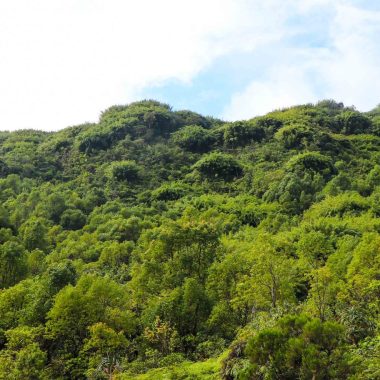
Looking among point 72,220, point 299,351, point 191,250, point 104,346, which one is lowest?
point 104,346

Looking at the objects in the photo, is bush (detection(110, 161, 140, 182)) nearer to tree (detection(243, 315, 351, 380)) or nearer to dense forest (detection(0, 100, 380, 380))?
dense forest (detection(0, 100, 380, 380))

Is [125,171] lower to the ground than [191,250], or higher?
higher

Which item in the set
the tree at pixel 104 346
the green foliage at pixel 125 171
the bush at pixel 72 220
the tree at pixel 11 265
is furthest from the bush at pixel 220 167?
the tree at pixel 104 346

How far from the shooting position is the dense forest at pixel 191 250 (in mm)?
24953

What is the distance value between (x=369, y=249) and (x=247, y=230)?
31467 mm

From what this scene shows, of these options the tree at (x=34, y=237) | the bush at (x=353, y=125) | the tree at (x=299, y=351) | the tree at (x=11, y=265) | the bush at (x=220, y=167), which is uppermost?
the bush at (x=353, y=125)

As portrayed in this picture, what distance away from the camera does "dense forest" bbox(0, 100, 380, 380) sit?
25.0 meters

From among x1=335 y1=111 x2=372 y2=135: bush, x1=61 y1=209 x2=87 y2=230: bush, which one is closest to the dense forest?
x1=61 y1=209 x2=87 y2=230: bush

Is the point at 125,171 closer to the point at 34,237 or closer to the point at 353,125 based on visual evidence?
the point at 34,237

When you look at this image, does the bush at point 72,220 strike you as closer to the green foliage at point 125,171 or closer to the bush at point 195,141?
the green foliage at point 125,171

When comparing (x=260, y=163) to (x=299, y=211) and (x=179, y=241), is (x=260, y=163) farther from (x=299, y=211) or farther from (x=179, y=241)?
(x=179, y=241)

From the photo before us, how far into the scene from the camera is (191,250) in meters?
38.2

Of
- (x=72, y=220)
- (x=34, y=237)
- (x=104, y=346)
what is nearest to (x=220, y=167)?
(x=72, y=220)

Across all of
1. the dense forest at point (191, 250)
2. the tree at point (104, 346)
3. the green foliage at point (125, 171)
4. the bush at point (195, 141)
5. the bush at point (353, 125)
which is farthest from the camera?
the bush at point (353, 125)
